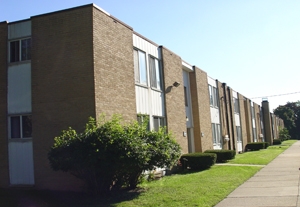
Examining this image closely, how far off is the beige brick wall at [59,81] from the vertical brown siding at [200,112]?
39.3 feet

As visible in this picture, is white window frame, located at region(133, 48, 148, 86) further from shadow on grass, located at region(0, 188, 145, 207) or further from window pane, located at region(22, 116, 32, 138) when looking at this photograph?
shadow on grass, located at region(0, 188, 145, 207)

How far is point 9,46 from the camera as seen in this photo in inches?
509

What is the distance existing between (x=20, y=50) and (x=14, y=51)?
0.88 feet

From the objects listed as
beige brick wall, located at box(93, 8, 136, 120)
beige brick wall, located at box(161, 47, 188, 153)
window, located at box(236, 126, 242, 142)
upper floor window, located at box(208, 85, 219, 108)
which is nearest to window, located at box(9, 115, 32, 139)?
beige brick wall, located at box(93, 8, 136, 120)

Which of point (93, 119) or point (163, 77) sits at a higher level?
point (163, 77)

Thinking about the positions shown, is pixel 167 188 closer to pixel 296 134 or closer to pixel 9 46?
pixel 9 46

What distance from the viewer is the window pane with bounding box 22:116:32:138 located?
40.0 ft

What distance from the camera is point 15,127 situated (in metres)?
12.5

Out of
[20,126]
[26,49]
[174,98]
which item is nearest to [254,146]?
[174,98]

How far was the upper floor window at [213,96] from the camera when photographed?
26641mm

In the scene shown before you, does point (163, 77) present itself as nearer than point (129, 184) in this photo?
No

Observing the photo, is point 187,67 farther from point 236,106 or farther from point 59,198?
point 236,106

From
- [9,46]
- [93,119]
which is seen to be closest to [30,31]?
[9,46]

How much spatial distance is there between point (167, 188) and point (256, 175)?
4.76 metres
